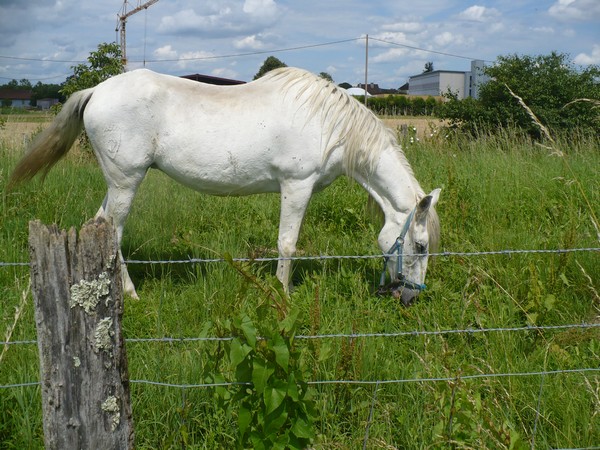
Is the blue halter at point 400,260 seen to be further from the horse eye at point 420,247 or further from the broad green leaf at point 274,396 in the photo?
the broad green leaf at point 274,396

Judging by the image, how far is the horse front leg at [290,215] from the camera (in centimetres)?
444

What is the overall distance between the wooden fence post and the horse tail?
9.69ft

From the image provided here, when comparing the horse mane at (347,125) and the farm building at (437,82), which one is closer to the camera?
the horse mane at (347,125)

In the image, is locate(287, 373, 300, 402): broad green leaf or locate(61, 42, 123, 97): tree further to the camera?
locate(61, 42, 123, 97): tree

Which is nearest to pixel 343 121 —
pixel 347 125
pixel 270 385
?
pixel 347 125

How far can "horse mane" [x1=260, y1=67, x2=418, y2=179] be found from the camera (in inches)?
174

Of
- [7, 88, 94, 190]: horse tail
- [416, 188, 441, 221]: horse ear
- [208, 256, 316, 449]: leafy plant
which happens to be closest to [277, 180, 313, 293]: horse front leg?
[416, 188, 441, 221]: horse ear

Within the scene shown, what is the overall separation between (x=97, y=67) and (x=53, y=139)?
7.17m

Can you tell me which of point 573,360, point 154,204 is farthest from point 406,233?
point 154,204

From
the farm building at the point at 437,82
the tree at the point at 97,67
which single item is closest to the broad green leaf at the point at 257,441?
the tree at the point at 97,67

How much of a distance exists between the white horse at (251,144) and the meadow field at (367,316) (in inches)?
18.9

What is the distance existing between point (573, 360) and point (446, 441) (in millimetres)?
1356

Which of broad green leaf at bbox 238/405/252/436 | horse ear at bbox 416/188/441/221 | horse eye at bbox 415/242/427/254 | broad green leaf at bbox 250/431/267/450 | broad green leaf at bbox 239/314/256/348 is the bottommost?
broad green leaf at bbox 250/431/267/450

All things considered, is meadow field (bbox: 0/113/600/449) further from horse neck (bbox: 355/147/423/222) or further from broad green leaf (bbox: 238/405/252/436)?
horse neck (bbox: 355/147/423/222)
